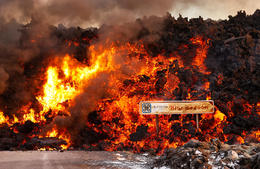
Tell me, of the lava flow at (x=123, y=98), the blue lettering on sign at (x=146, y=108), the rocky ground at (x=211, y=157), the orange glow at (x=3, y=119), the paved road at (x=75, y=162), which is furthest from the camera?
the orange glow at (x=3, y=119)

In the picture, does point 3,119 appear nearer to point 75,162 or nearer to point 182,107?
point 75,162

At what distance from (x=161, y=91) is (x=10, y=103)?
37.1 ft

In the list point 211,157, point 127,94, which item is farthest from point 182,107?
point 211,157

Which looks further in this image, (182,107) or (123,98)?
(123,98)

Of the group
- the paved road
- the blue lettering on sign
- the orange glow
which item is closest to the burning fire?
the orange glow

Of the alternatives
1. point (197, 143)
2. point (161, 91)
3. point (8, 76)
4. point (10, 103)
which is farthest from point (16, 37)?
point (197, 143)

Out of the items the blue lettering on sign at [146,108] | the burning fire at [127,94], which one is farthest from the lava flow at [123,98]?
the blue lettering on sign at [146,108]

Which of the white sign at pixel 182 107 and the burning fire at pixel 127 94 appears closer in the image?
the white sign at pixel 182 107

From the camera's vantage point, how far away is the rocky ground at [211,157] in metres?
8.53

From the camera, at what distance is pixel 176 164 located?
997 cm

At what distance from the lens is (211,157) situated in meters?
9.46

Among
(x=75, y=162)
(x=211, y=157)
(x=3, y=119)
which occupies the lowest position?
(x=75, y=162)

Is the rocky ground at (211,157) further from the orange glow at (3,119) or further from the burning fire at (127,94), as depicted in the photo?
the orange glow at (3,119)

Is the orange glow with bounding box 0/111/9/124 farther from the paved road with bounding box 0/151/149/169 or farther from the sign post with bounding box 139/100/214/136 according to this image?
the sign post with bounding box 139/100/214/136
